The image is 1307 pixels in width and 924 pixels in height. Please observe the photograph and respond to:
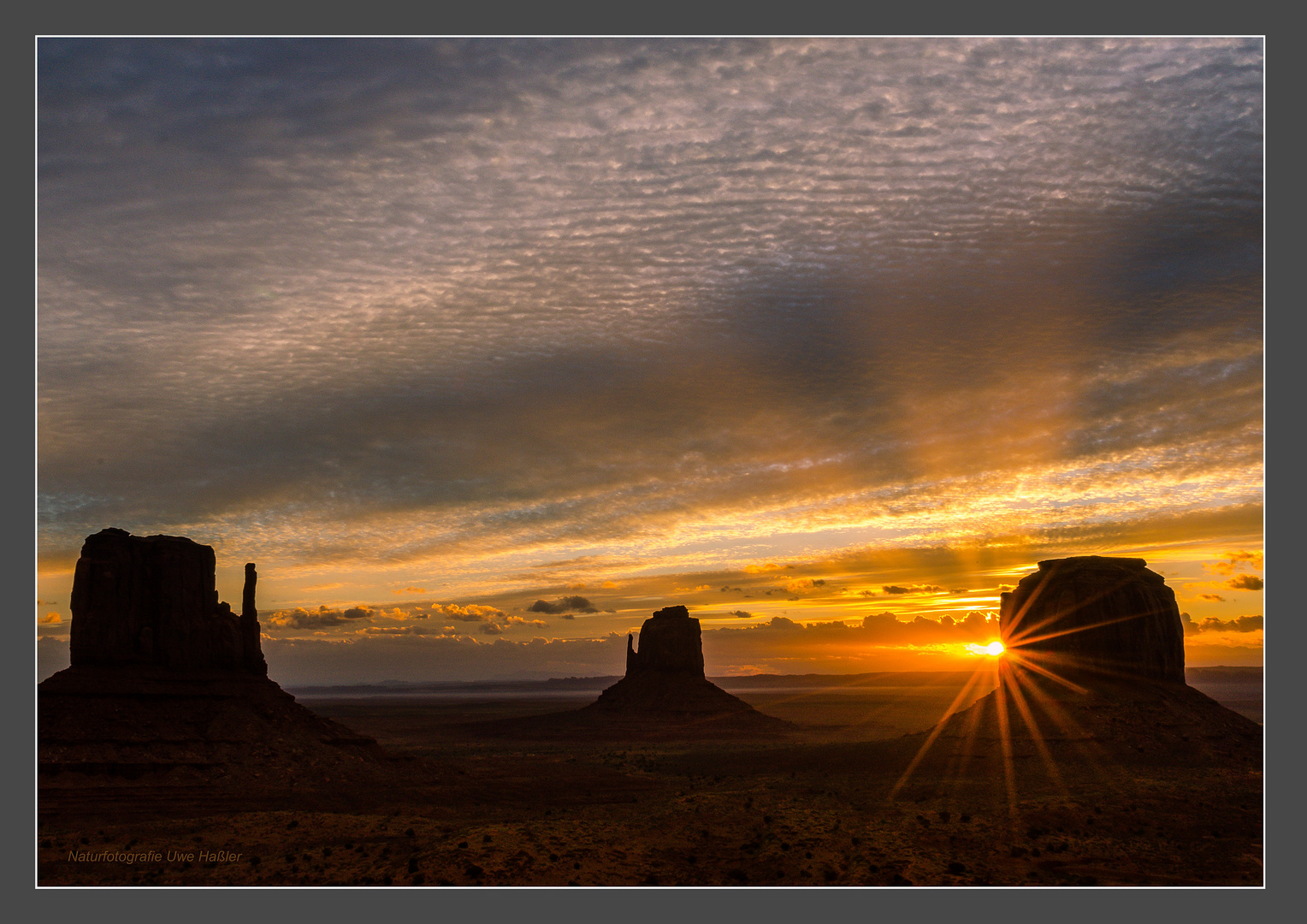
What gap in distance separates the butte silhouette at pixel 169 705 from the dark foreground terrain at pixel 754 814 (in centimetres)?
29

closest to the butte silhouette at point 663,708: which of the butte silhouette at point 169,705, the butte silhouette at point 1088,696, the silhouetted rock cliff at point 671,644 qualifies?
the silhouetted rock cliff at point 671,644

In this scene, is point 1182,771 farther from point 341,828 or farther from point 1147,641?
point 341,828

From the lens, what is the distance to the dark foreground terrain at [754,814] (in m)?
31.0

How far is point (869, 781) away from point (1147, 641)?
→ 2490 centimetres

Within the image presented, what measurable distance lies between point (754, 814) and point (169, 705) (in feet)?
112

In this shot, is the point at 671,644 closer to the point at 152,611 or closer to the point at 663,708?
the point at 663,708

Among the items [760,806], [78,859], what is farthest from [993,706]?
[78,859]

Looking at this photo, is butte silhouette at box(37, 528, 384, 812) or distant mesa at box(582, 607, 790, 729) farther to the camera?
distant mesa at box(582, 607, 790, 729)

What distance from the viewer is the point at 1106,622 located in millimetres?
60000

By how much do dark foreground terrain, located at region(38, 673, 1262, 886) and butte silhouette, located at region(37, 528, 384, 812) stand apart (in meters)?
0.29

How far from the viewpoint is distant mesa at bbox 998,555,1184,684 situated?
59.6 metres

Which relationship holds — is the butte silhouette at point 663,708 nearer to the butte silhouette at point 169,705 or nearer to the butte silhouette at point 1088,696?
the butte silhouette at point 1088,696

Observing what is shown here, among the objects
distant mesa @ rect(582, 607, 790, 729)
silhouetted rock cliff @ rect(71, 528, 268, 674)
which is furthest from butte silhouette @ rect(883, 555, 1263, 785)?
distant mesa @ rect(582, 607, 790, 729)

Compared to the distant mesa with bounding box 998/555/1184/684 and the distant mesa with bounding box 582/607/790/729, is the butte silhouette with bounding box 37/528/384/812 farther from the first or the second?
the distant mesa with bounding box 582/607/790/729
